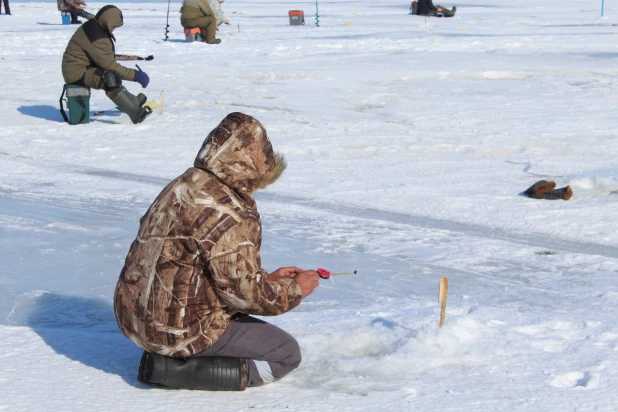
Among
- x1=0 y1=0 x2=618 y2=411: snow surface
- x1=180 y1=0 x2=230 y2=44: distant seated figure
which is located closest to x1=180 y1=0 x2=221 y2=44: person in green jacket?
x1=180 y1=0 x2=230 y2=44: distant seated figure

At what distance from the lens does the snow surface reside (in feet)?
11.5

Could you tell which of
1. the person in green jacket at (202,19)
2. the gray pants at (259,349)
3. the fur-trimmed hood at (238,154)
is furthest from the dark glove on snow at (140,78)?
the person in green jacket at (202,19)

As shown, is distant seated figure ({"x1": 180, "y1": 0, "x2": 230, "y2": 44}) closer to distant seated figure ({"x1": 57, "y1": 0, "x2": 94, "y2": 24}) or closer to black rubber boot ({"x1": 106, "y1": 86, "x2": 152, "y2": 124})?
distant seated figure ({"x1": 57, "y1": 0, "x2": 94, "y2": 24})

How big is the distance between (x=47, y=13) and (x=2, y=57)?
11884 millimetres

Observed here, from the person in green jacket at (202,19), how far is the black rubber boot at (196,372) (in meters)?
16.2

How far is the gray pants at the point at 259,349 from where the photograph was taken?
11.2ft

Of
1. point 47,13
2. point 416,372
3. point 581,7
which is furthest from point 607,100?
point 47,13

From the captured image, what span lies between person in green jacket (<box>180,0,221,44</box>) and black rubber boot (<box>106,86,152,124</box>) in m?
8.96

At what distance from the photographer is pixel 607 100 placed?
1113 centimetres

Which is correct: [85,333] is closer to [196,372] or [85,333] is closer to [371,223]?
[196,372]

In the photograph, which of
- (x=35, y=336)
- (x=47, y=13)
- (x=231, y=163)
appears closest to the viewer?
(x=231, y=163)

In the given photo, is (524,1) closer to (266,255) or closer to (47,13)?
(47,13)

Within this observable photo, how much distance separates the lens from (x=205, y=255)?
3150mm

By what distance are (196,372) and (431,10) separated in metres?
23.1
